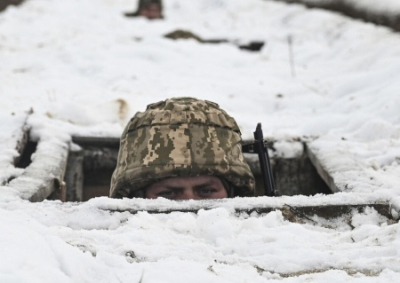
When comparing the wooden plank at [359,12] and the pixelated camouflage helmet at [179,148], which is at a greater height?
the wooden plank at [359,12]

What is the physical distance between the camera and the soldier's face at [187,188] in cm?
282

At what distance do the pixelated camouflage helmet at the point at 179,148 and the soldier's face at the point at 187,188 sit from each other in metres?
0.05

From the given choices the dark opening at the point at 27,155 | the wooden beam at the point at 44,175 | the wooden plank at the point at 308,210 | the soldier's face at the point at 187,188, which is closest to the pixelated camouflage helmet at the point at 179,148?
the soldier's face at the point at 187,188

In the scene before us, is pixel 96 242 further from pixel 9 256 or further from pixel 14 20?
pixel 14 20

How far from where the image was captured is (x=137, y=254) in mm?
1773

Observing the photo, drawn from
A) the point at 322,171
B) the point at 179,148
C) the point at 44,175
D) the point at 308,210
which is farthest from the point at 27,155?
the point at 308,210

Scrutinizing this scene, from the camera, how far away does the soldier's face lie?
2820 mm

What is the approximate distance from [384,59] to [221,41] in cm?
435

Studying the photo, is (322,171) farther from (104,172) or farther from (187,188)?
(104,172)

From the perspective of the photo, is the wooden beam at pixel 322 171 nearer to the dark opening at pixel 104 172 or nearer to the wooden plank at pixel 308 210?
the dark opening at pixel 104 172

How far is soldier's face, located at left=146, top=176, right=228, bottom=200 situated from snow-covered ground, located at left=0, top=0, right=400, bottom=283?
45cm

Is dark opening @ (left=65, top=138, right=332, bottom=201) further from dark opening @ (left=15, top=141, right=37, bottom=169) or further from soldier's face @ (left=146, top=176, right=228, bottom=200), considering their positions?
soldier's face @ (left=146, top=176, right=228, bottom=200)

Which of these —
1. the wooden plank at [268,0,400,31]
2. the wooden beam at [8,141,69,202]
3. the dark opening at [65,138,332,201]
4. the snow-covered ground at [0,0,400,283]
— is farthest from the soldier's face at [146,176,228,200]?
the wooden plank at [268,0,400,31]

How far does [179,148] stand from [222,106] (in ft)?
9.83
